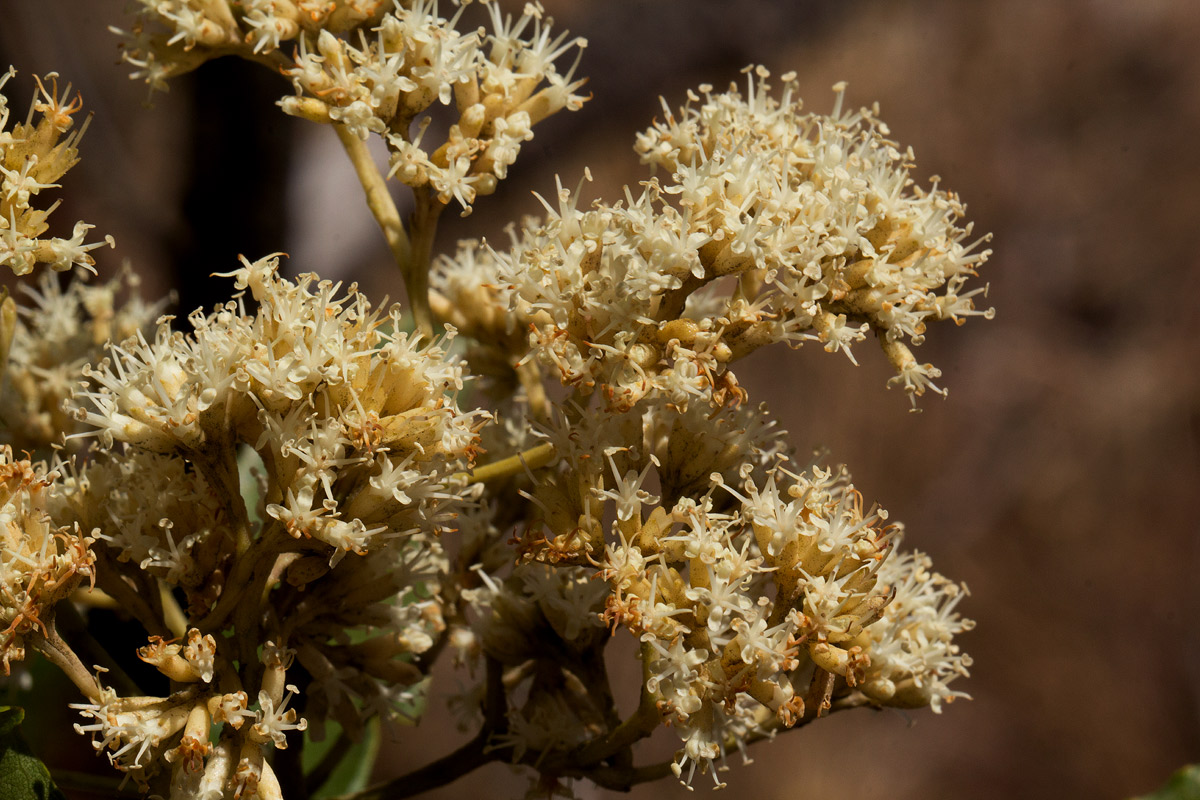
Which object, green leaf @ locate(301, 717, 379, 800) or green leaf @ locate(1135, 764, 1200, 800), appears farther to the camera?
green leaf @ locate(301, 717, 379, 800)

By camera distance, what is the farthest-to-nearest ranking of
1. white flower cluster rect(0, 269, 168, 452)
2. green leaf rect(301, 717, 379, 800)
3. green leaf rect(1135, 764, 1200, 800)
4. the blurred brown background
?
the blurred brown background
green leaf rect(301, 717, 379, 800)
white flower cluster rect(0, 269, 168, 452)
green leaf rect(1135, 764, 1200, 800)

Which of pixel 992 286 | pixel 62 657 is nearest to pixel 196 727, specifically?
pixel 62 657

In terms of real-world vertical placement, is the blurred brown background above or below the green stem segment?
above

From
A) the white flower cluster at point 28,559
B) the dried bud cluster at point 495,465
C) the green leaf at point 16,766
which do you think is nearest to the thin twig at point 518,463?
the dried bud cluster at point 495,465

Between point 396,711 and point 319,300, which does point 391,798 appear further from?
point 319,300

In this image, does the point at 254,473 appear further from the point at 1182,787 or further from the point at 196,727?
the point at 1182,787

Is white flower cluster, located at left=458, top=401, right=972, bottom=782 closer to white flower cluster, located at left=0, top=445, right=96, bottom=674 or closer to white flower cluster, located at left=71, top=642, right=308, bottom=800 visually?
white flower cluster, located at left=71, top=642, right=308, bottom=800

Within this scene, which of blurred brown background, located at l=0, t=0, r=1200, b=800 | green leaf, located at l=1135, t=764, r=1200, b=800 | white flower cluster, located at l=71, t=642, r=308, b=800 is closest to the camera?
white flower cluster, located at l=71, t=642, r=308, b=800

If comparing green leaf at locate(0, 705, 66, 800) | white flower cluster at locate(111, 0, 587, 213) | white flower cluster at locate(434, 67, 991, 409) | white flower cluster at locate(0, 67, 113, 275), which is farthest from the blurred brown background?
green leaf at locate(0, 705, 66, 800)
